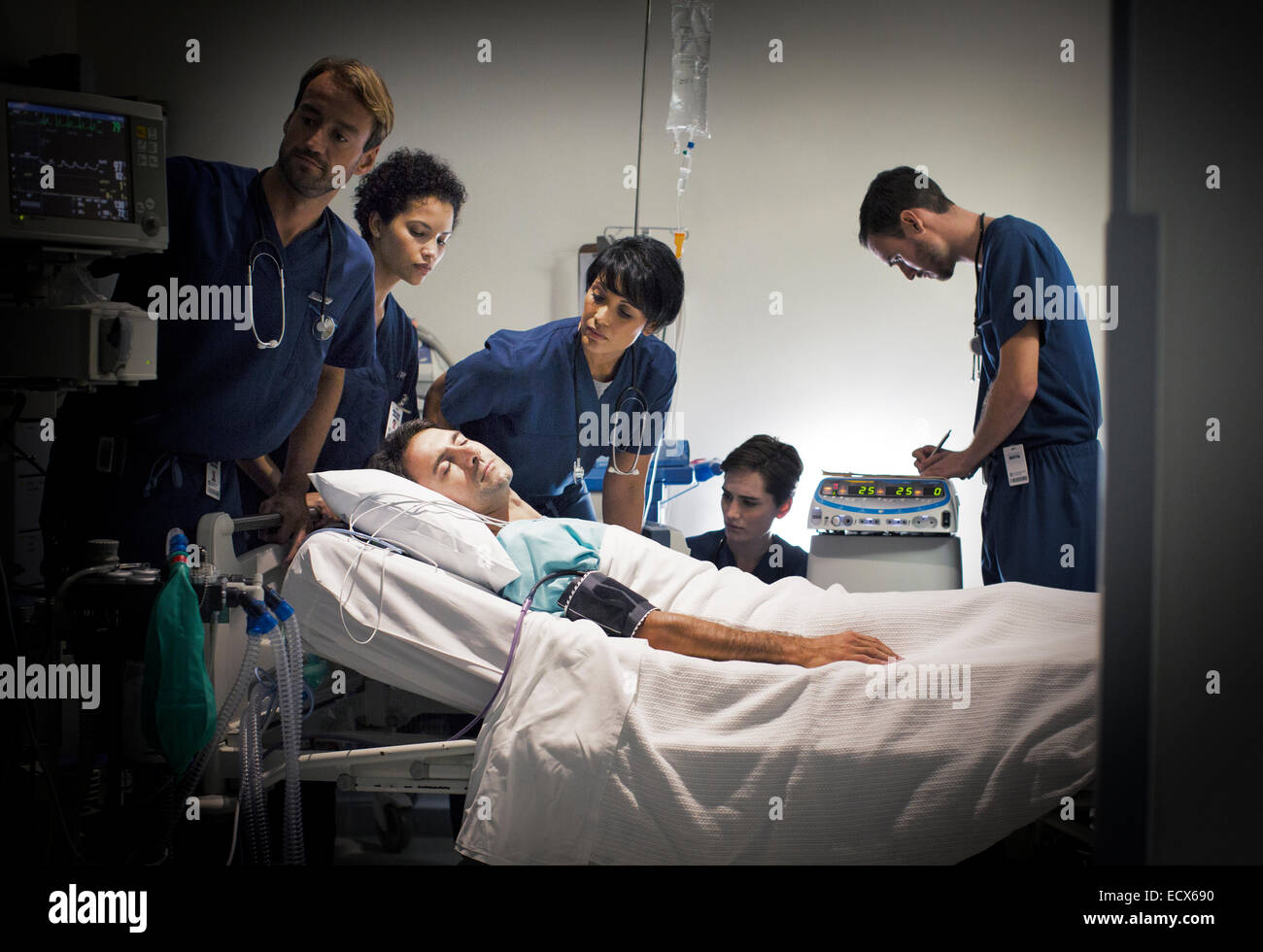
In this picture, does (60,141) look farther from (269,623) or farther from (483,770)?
(483,770)

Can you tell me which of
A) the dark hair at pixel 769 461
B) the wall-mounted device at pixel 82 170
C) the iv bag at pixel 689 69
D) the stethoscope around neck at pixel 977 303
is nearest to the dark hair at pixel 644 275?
the iv bag at pixel 689 69

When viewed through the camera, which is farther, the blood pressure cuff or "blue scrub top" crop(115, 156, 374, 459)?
"blue scrub top" crop(115, 156, 374, 459)

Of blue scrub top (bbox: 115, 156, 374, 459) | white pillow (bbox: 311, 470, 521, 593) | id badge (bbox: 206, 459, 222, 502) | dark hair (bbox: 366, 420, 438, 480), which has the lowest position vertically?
white pillow (bbox: 311, 470, 521, 593)

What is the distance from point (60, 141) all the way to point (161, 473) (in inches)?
26.0

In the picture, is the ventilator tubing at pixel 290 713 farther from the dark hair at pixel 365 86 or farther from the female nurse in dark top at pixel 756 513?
the dark hair at pixel 365 86

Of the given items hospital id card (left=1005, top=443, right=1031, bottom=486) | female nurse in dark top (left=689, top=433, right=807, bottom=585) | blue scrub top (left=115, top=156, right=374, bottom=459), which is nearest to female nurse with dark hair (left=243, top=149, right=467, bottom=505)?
blue scrub top (left=115, top=156, right=374, bottom=459)

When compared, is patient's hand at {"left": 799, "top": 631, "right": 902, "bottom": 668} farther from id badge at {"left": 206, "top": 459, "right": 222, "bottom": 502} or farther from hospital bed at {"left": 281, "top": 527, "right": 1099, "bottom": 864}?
id badge at {"left": 206, "top": 459, "right": 222, "bottom": 502}

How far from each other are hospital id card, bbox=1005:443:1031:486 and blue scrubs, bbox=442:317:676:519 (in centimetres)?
85

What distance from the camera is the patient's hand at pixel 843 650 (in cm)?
196

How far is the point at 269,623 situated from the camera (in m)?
1.72

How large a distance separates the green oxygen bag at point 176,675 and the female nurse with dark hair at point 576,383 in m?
0.83

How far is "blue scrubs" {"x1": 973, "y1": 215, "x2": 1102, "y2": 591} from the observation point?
237 cm

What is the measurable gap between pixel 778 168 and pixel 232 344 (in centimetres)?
135
